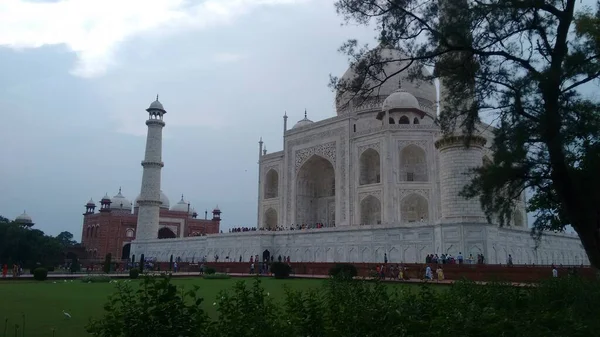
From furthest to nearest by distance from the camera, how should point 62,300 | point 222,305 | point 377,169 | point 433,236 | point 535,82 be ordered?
1. point 377,169
2. point 433,236
3. point 62,300
4. point 535,82
5. point 222,305

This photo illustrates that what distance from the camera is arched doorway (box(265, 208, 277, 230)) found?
105 feet

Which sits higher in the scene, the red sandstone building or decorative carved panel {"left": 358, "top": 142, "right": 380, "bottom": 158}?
decorative carved panel {"left": 358, "top": 142, "right": 380, "bottom": 158}

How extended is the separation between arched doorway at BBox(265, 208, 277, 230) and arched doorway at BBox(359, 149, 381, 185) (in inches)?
278

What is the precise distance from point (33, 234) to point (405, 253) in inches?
972

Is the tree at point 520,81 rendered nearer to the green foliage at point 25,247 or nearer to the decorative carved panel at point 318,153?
the decorative carved panel at point 318,153

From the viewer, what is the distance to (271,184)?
108 feet

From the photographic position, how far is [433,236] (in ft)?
61.9

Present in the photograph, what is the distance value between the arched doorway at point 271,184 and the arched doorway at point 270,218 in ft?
3.35

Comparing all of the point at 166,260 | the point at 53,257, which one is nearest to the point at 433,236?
the point at 166,260

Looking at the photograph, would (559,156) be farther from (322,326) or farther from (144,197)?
(144,197)

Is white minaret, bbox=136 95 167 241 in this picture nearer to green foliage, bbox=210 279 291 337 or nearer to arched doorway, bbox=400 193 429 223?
arched doorway, bbox=400 193 429 223

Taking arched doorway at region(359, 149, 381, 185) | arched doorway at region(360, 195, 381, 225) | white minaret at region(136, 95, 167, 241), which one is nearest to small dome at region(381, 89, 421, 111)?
arched doorway at region(359, 149, 381, 185)

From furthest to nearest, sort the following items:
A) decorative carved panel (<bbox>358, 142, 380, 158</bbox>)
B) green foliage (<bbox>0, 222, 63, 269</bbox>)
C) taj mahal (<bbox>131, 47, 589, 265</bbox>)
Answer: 1. green foliage (<bbox>0, 222, 63, 269</bbox>)
2. decorative carved panel (<bbox>358, 142, 380, 158</bbox>)
3. taj mahal (<bbox>131, 47, 589, 265</bbox>)

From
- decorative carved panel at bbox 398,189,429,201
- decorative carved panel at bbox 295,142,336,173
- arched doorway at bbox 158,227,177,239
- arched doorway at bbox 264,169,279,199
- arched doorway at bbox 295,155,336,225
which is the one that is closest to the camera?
decorative carved panel at bbox 398,189,429,201
